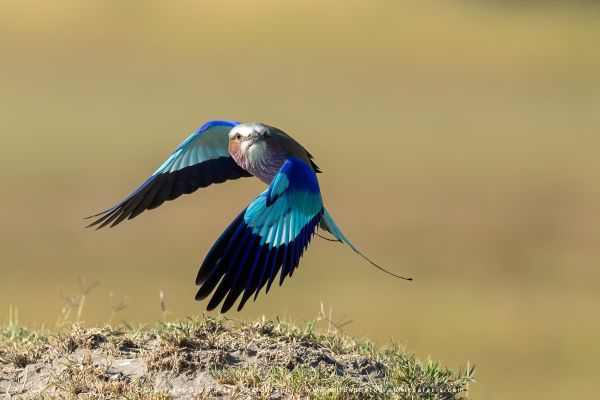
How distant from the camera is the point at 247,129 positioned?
6.60 m

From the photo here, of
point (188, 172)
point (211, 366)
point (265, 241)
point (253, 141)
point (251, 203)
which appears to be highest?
point (253, 141)

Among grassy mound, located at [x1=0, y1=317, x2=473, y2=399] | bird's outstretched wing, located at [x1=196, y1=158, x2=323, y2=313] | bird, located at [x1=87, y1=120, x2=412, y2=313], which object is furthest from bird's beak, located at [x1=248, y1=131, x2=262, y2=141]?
grassy mound, located at [x1=0, y1=317, x2=473, y2=399]

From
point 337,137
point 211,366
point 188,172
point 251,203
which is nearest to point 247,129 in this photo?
point 251,203

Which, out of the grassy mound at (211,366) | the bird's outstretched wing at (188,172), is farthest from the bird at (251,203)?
the grassy mound at (211,366)

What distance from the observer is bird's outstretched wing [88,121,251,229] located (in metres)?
7.14

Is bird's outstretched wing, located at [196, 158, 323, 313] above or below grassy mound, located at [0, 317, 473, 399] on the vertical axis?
above

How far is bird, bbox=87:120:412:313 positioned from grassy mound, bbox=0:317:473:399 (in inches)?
11.1

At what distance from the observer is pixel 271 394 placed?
5.62m

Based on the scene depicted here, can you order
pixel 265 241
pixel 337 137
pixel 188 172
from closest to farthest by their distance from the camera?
pixel 265 241 < pixel 188 172 < pixel 337 137

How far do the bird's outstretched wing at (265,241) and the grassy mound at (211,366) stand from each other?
40cm

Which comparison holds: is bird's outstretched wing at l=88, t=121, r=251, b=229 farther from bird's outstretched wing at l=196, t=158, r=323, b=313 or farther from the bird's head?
bird's outstretched wing at l=196, t=158, r=323, b=313

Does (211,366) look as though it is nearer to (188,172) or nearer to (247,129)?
(247,129)

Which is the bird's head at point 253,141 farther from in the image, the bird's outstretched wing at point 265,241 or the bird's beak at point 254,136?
the bird's outstretched wing at point 265,241

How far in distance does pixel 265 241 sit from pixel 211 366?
2.09ft
